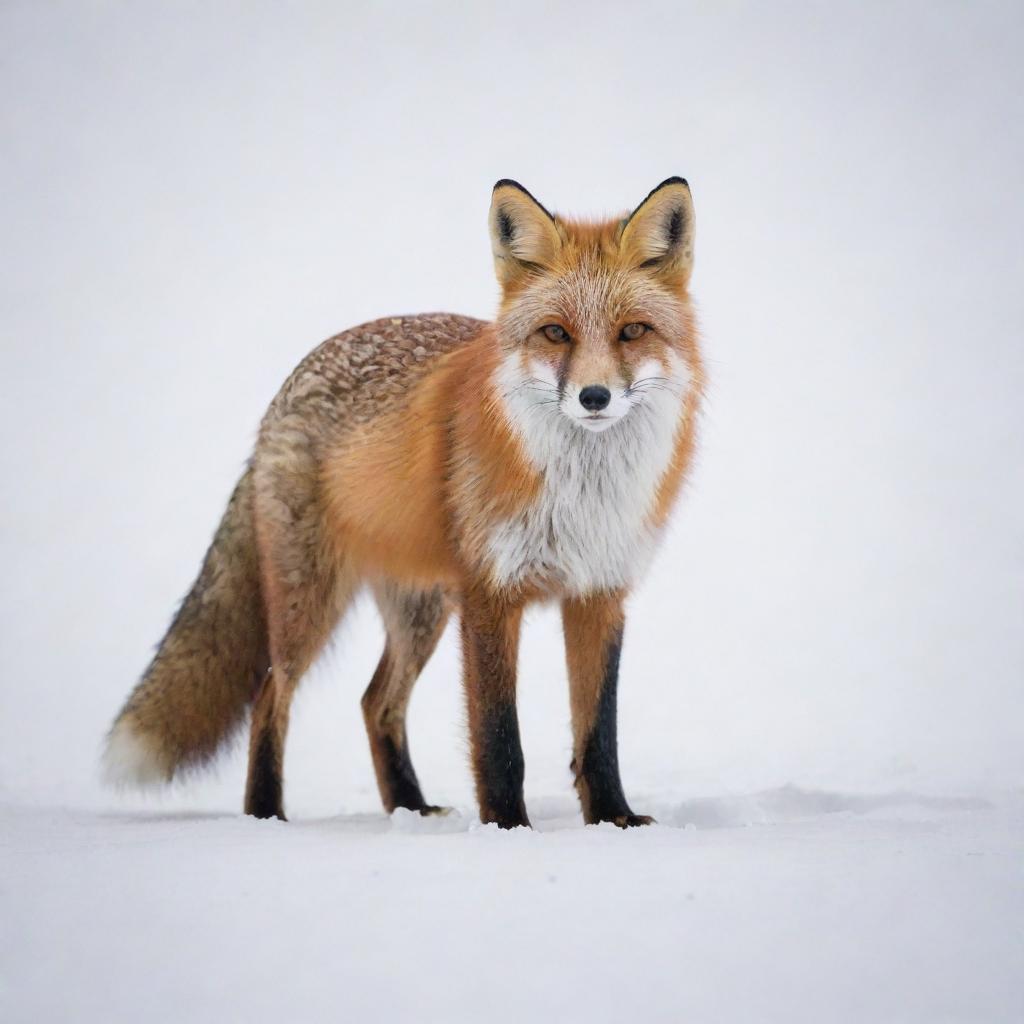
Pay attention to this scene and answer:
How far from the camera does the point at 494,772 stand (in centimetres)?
341

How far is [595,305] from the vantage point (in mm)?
3246

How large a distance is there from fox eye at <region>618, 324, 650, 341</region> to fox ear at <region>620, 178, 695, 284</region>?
0.27m

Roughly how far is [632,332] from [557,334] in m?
0.23

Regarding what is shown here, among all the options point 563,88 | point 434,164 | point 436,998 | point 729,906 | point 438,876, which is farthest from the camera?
point 563,88

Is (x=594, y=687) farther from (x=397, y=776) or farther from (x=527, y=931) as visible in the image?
(x=527, y=931)

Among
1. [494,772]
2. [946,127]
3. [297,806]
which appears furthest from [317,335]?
[946,127]

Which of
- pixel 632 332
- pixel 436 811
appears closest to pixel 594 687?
pixel 436 811

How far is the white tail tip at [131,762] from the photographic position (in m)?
4.11

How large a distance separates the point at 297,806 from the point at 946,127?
189 ft

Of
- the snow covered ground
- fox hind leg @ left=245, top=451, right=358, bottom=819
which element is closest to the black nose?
the snow covered ground

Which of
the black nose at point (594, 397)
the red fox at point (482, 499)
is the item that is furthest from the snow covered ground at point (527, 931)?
the black nose at point (594, 397)

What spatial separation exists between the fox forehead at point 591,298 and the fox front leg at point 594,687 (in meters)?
0.92

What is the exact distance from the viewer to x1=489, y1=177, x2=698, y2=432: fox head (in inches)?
124

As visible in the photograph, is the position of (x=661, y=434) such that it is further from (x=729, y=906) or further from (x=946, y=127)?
(x=946, y=127)
